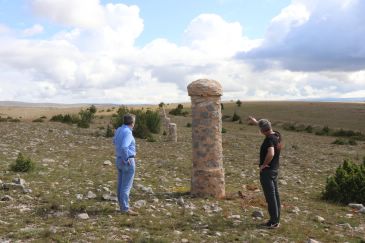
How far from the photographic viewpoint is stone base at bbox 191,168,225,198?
11.6m

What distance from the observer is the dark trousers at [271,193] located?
9.23 m

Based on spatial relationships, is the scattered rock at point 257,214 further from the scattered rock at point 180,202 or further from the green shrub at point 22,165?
the green shrub at point 22,165

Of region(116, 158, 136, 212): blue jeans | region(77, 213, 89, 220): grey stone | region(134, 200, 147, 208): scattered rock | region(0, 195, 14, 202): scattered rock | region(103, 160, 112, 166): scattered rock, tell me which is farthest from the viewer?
region(103, 160, 112, 166): scattered rock

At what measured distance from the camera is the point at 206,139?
11.6 metres

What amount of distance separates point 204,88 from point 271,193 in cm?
347

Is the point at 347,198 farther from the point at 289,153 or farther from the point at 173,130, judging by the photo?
the point at 173,130

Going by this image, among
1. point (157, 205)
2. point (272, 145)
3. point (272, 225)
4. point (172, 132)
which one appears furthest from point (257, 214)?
point (172, 132)

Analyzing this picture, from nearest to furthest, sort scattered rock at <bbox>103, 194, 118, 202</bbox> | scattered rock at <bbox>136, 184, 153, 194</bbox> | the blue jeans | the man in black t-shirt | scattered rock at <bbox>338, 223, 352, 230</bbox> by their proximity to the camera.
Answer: the man in black t-shirt
the blue jeans
scattered rock at <bbox>338, 223, 352, 230</bbox>
scattered rock at <bbox>103, 194, 118, 202</bbox>
scattered rock at <bbox>136, 184, 153, 194</bbox>

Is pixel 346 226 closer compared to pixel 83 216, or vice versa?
pixel 83 216

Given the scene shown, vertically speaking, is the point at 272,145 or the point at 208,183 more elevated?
the point at 272,145

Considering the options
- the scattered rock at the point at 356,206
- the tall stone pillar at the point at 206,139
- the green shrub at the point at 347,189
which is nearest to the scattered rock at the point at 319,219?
the scattered rock at the point at 356,206

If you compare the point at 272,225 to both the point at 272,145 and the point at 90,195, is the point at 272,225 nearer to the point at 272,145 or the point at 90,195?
the point at 272,145

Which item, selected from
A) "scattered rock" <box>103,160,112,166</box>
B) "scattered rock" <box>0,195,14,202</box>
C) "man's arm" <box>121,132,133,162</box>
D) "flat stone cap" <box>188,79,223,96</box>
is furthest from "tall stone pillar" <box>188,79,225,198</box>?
"scattered rock" <box>103,160,112,166</box>

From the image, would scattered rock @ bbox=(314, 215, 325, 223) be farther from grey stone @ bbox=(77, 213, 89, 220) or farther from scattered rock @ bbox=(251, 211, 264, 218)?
grey stone @ bbox=(77, 213, 89, 220)
